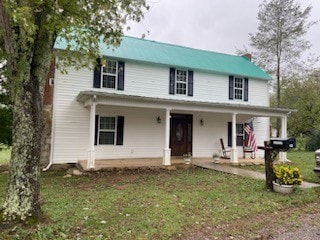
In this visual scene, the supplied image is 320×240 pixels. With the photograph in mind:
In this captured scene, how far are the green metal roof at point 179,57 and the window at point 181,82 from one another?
433mm

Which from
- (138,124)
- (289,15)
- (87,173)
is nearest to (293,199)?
(87,173)

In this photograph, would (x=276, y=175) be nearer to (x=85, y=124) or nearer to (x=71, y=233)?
(x=71, y=233)

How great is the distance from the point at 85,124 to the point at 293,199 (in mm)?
8723

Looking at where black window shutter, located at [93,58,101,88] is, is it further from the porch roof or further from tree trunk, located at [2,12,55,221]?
tree trunk, located at [2,12,55,221]

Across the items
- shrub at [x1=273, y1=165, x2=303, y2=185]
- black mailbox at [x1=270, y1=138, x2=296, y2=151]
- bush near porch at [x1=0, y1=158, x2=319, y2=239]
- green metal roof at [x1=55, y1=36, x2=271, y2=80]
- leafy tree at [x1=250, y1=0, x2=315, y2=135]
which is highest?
leafy tree at [x1=250, y1=0, x2=315, y2=135]

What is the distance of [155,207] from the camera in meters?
6.10

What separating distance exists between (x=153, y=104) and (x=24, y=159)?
7.41m

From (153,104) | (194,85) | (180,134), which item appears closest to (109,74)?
(153,104)

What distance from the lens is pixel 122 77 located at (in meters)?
13.0

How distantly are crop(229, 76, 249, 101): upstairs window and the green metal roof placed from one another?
387 mm

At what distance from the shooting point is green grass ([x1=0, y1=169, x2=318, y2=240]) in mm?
4648

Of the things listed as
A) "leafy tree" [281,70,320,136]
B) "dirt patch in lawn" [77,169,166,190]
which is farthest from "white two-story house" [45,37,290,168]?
"leafy tree" [281,70,320,136]

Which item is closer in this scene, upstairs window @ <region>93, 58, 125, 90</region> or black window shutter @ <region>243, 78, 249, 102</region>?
upstairs window @ <region>93, 58, 125, 90</region>

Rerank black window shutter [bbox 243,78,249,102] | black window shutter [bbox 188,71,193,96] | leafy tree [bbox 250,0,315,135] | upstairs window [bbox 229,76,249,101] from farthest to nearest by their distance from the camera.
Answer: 1. leafy tree [bbox 250,0,315,135]
2. black window shutter [bbox 243,78,249,102]
3. upstairs window [bbox 229,76,249,101]
4. black window shutter [bbox 188,71,193,96]
